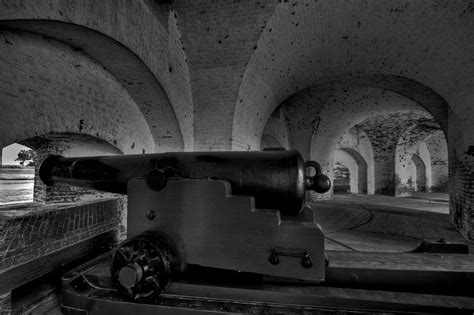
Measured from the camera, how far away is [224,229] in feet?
3.51

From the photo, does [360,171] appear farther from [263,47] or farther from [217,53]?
[217,53]

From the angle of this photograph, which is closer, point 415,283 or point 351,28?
point 415,283

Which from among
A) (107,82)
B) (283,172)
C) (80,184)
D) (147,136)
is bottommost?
(80,184)

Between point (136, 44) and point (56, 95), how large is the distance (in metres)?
1.03

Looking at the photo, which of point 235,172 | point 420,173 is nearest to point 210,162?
point 235,172

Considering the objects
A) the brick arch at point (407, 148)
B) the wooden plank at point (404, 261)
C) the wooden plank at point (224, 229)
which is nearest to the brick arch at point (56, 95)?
the wooden plank at point (224, 229)

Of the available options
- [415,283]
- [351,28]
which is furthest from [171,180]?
[351,28]

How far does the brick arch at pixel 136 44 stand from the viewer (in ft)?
5.95

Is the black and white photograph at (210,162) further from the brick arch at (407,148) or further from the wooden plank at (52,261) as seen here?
the brick arch at (407,148)

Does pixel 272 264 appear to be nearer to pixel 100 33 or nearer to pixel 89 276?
pixel 89 276

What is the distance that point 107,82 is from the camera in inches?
127

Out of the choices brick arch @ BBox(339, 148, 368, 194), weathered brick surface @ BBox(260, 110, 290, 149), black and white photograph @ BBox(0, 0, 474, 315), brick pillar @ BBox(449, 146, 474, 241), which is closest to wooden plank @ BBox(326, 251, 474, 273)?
black and white photograph @ BBox(0, 0, 474, 315)

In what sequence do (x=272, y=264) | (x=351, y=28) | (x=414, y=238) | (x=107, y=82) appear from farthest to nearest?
(x=414, y=238) → (x=351, y=28) → (x=107, y=82) → (x=272, y=264)

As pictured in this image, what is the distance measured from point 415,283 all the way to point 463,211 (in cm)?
452
